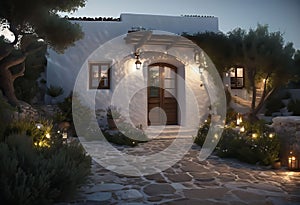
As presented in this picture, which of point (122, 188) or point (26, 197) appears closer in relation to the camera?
point (26, 197)

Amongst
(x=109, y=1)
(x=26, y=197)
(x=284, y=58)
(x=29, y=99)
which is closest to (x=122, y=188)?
(x=26, y=197)

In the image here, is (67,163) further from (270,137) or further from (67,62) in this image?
(67,62)

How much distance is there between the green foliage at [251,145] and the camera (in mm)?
5934

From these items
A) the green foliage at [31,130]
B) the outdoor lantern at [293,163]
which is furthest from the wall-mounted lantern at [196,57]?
the green foliage at [31,130]

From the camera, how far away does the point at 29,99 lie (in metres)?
9.34

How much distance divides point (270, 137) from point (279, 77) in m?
4.20

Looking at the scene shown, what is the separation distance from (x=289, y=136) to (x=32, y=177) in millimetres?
5305

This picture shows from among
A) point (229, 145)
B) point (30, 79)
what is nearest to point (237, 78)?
point (229, 145)

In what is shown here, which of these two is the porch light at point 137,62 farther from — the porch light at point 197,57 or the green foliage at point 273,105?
the green foliage at point 273,105

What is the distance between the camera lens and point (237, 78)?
12.3 m

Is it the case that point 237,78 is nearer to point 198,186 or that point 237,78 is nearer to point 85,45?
Answer: point 85,45

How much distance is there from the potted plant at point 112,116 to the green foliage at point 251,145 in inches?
153

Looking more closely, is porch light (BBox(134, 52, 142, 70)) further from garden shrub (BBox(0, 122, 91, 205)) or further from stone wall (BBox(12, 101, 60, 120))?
garden shrub (BBox(0, 122, 91, 205))

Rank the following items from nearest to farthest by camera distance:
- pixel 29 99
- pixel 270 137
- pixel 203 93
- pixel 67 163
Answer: pixel 67 163, pixel 270 137, pixel 29 99, pixel 203 93
